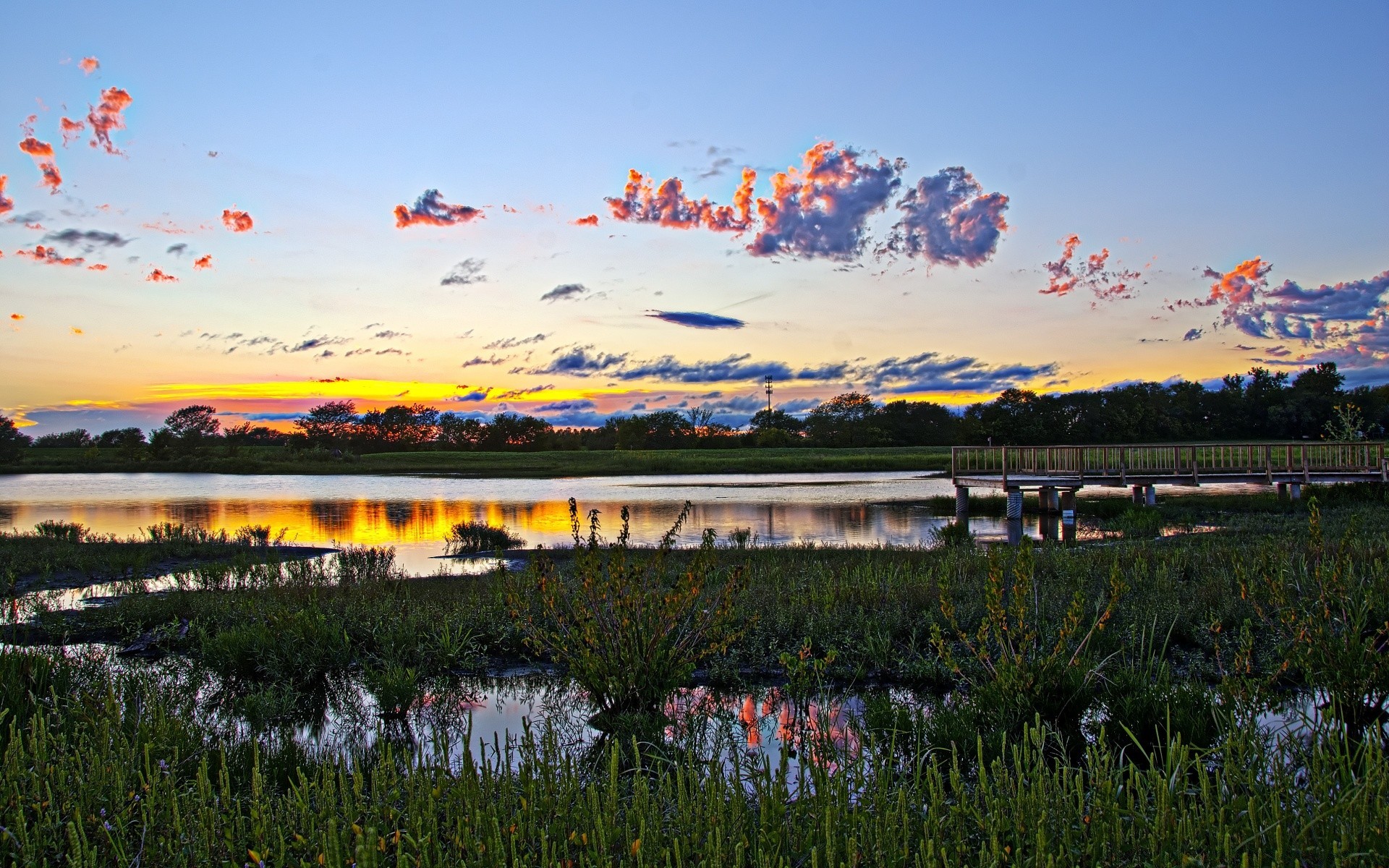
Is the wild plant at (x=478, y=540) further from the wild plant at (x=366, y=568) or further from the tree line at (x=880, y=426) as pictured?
the tree line at (x=880, y=426)

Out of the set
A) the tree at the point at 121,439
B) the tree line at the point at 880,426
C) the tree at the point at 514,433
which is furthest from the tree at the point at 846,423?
the tree at the point at 121,439

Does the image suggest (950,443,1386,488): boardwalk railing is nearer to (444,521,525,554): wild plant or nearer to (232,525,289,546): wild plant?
(444,521,525,554): wild plant

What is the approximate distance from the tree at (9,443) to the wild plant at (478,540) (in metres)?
86.0

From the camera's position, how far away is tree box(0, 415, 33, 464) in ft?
278

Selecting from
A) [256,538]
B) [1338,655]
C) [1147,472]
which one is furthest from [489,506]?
[1338,655]

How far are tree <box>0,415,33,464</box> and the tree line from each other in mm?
163

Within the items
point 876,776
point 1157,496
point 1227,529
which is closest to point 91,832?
point 876,776

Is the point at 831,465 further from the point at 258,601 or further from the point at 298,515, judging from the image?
the point at 258,601

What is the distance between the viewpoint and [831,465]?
7512 cm

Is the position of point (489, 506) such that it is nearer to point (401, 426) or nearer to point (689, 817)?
point (689, 817)

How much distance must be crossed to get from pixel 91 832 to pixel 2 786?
20.6 inches

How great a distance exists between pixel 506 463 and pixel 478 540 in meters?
66.1

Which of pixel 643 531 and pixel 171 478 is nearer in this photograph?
pixel 643 531

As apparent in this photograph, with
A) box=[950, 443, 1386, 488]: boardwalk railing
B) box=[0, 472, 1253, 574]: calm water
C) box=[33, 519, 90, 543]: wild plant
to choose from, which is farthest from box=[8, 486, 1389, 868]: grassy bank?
box=[950, 443, 1386, 488]: boardwalk railing
